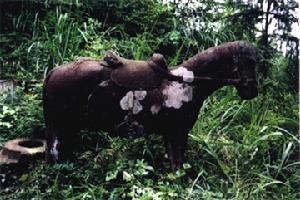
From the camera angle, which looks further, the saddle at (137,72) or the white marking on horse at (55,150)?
the white marking on horse at (55,150)

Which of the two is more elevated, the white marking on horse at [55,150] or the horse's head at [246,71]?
the horse's head at [246,71]

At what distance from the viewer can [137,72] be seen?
2.99m

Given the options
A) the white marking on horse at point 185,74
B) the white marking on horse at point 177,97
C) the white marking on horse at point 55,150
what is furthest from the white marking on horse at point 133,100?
the white marking on horse at point 55,150

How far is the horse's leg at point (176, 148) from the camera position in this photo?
10.1 ft

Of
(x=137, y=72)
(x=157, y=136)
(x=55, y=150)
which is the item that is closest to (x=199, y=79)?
(x=137, y=72)

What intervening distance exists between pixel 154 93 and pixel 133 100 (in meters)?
0.16

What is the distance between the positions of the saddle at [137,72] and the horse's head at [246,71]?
0.50 metres

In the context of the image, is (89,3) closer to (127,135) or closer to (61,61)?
(61,61)

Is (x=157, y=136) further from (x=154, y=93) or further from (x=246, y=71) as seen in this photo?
(x=246, y=71)

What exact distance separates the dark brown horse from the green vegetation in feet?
1.00

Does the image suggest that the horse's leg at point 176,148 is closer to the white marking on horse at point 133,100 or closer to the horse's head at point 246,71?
the white marking on horse at point 133,100

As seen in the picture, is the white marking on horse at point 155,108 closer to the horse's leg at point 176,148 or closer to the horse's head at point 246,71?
the horse's leg at point 176,148

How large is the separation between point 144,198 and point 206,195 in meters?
0.47

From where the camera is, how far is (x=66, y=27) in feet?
15.6
